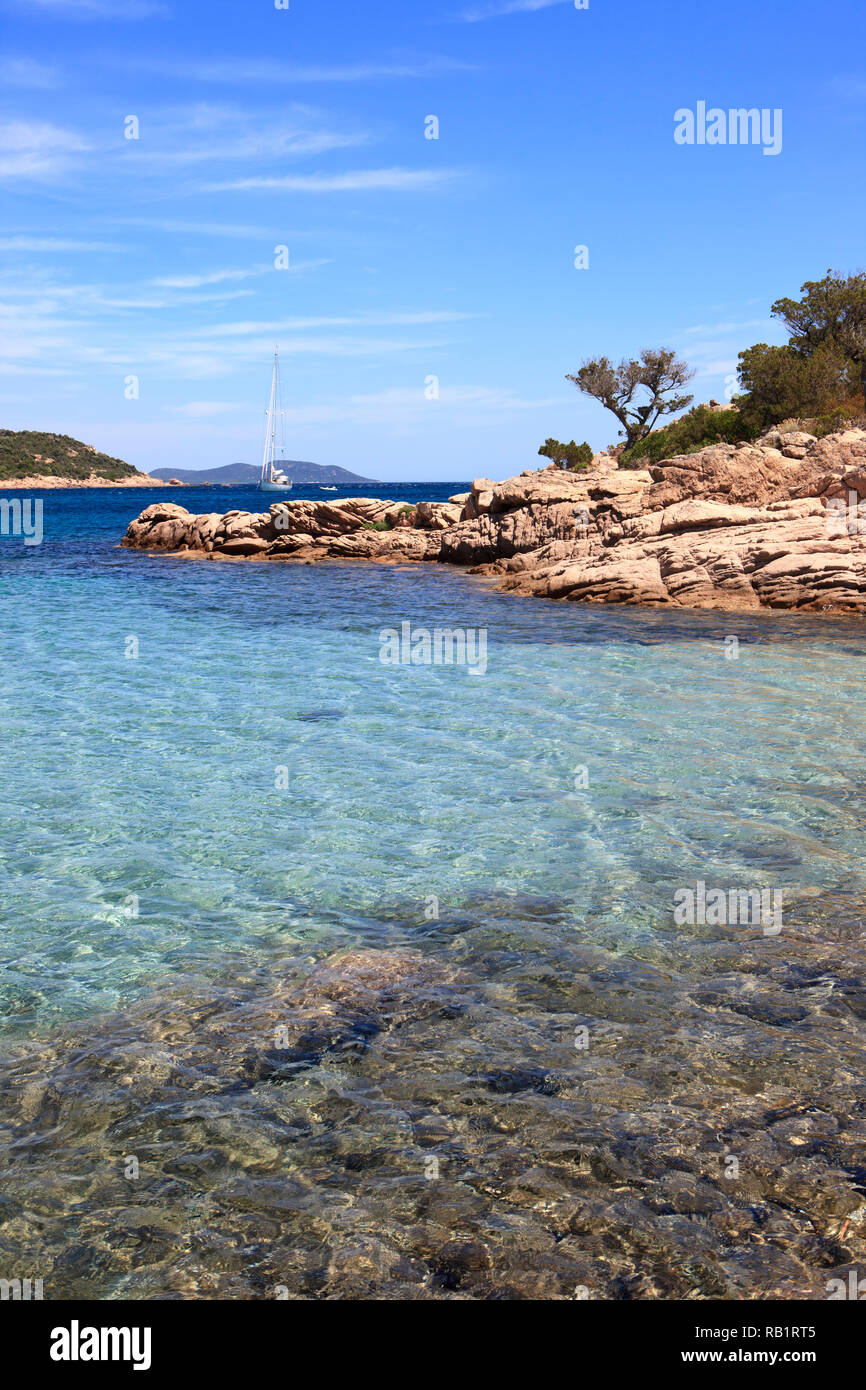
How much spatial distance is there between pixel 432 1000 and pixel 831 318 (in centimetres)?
5442

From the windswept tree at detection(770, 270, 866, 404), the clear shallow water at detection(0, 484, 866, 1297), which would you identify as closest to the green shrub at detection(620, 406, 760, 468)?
the windswept tree at detection(770, 270, 866, 404)

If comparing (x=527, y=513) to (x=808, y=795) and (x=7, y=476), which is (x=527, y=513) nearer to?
(x=808, y=795)

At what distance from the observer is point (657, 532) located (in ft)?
110

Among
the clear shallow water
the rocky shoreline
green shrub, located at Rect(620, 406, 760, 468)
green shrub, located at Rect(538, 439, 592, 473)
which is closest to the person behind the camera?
the clear shallow water

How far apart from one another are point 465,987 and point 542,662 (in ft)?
→ 47.1

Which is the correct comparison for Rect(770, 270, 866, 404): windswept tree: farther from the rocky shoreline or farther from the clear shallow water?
the clear shallow water

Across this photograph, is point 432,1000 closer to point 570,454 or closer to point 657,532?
point 657,532

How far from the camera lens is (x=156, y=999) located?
661 centimetres

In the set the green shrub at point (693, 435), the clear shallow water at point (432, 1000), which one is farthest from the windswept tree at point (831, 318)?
the clear shallow water at point (432, 1000)

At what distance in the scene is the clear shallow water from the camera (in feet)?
14.4

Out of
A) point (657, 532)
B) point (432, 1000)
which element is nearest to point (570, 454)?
point (657, 532)

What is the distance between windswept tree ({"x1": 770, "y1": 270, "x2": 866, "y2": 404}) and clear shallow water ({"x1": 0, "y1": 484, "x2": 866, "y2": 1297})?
4047 centimetres

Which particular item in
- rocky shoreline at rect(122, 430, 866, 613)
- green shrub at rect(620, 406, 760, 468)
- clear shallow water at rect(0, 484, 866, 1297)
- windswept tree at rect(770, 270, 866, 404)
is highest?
windswept tree at rect(770, 270, 866, 404)
